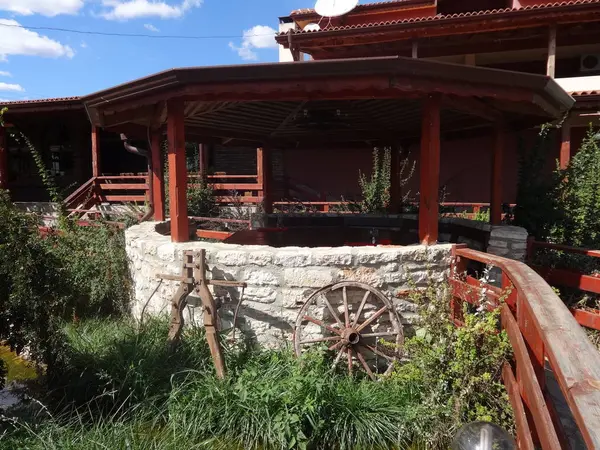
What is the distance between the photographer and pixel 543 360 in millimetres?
2299

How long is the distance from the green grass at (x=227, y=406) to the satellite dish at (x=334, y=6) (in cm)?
1058

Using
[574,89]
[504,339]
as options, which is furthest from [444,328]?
[574,89]

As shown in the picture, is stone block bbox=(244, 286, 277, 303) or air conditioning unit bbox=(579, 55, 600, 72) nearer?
stone block bbox=(244, 286, 277, 303)

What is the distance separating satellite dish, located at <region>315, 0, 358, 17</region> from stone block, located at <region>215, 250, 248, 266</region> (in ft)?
32.2

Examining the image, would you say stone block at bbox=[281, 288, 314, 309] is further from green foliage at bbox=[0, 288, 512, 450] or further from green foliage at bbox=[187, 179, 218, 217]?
green foliage at bbox=[187, 179, 218, 217]

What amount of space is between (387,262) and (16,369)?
158 inches

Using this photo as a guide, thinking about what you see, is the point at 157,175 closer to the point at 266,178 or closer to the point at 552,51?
the point at 266,178

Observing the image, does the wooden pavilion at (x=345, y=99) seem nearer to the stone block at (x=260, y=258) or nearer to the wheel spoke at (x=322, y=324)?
the stone block at (x=260, y=258)

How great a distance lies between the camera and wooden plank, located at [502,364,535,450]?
6.82 feet

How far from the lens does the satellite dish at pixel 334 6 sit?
38.7 feet

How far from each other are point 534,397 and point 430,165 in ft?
9.19

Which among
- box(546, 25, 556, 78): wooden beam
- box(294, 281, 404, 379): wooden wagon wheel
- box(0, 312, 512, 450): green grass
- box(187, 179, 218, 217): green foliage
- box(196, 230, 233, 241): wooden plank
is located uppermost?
box(546, 25, 556, 78): wooden beam

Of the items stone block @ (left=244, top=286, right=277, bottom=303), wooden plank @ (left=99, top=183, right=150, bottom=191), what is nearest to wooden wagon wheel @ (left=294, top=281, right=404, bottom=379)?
stone block @ (left=244, top=286, right=277, bottom=303)

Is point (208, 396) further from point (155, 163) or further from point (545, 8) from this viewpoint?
point (545, 8)
